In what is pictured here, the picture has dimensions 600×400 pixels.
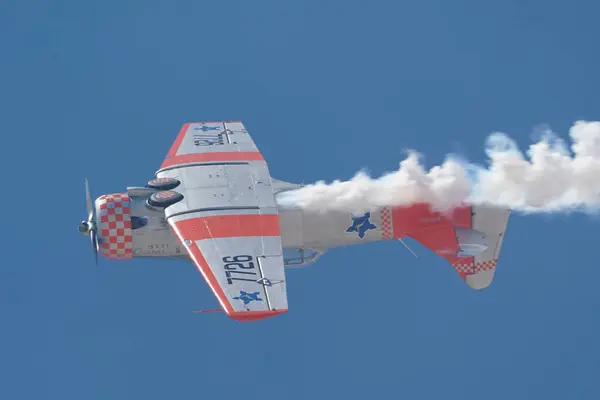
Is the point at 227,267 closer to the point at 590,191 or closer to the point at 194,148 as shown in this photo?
the point at 194,148

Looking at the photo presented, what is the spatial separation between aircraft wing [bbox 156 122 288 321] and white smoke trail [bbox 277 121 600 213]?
1944 millimetres

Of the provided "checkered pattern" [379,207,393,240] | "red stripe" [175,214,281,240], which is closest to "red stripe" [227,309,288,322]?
"red stripe" [175,214,281,240]

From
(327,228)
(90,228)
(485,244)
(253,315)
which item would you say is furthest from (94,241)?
(485,244)

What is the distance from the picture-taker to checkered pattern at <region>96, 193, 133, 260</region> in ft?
170

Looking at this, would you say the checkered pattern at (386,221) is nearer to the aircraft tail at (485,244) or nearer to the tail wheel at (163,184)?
the aircraft tail at (485,244)

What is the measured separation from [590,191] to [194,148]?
43.5ft

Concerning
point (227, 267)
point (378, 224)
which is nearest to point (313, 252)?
point (378, 224)

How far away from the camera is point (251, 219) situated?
166 feet

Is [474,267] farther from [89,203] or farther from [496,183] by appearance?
[89,203]

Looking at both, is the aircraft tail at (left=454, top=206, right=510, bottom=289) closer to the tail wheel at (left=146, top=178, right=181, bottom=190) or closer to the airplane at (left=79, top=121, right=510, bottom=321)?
the airplane at (left=79, top=121, right=510, bottom=321)

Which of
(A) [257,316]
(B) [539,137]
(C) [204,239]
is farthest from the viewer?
(B) [539,137]

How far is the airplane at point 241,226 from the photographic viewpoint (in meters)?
48.4

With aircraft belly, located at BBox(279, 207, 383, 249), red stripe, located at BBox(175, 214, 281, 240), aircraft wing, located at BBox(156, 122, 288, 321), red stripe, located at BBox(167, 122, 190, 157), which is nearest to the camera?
aircraft wing, located at BBox(156, 122, 288, 321)

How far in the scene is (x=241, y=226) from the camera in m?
50.3
